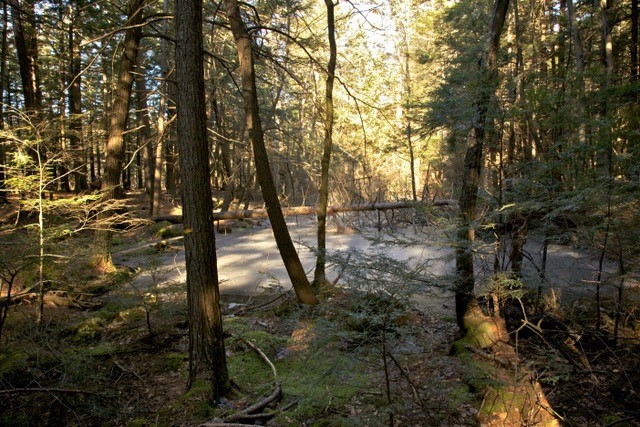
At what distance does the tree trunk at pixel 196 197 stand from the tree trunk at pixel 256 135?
2.45 meters

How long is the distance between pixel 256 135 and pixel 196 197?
2.87 m

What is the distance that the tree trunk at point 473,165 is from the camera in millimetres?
5090

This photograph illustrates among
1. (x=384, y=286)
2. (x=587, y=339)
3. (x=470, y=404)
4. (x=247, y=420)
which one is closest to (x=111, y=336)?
(x=247, y=420)

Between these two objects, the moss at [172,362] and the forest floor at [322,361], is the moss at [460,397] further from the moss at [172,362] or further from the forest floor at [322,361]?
the moss at [172,362]

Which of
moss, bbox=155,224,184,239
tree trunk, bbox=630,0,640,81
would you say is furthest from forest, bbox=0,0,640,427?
moss, bbox=155,224,184,239

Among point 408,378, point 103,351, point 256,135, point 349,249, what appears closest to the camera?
point 408,378

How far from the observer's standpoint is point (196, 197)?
4203 mm

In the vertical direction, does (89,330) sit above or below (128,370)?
above

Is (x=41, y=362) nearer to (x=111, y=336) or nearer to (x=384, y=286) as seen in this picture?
(x=111, y=336)

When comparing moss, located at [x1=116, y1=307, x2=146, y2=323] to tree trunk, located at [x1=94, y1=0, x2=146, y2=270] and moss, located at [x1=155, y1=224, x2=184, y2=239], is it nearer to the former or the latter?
tree trunk, located at [x1=94, y1=0, x2=146, y2=270]

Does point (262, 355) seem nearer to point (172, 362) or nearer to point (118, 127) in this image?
point (172, 362)

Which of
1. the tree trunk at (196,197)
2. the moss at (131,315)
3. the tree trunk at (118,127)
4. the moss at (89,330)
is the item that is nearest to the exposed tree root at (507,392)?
the tree trunk at (196,197)

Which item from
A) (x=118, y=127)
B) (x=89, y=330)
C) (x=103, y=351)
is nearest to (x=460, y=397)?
(x=103, y=351)

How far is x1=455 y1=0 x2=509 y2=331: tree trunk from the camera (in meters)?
5.09
